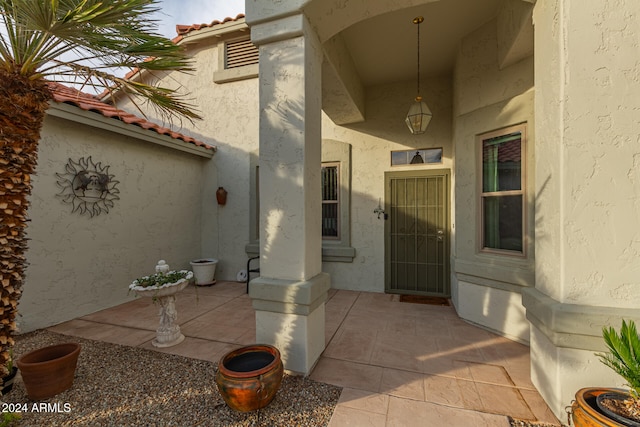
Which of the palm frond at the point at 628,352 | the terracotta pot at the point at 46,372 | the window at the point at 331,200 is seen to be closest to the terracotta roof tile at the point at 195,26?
the window at the point at 331,200

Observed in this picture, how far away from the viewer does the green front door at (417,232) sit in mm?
4680

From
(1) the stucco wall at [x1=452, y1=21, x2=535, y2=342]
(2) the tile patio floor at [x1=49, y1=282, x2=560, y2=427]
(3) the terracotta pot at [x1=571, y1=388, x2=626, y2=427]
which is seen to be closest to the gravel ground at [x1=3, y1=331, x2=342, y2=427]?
(2) the tile patio floor at [x1=49, y1=282, x2=560, y2=427]

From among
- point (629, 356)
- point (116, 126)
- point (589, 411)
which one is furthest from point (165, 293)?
point (629, 356)

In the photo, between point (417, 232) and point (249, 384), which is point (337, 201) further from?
point (249, 384)

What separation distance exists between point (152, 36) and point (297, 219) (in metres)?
1.99

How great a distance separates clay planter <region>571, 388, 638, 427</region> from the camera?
1456 mm

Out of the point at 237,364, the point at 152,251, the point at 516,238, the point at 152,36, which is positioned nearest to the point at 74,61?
the point at 152,36

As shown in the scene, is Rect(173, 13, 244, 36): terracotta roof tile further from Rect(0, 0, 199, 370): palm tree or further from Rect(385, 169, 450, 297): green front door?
Rect(385, 169, 450, 297): green front door

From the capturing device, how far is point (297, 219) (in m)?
2.42

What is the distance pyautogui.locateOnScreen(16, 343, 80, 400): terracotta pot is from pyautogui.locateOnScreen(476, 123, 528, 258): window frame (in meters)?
4.74

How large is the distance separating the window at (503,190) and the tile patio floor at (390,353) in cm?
124

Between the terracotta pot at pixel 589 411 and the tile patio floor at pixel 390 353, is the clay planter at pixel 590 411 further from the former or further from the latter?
the tile patio floor at pixel 390 353

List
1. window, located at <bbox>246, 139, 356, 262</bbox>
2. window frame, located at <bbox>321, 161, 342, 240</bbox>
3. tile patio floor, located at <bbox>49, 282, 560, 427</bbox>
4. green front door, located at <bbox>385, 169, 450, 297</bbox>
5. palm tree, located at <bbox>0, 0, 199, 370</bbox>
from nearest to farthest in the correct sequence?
palm tree, located at <bbox>0, 0, 199, 370</bbox>, tile patio floor, located at <bbox>49, 282, 560, 427</bbox>, green front door, located at <bbox>385, 169, 450, 297</bbox>, window, located at <bbox>246, 139, 356, 262</bbox>, window frame, located at <bbox>321, 161, 342, 240</bbox>

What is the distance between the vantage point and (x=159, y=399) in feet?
7.29
